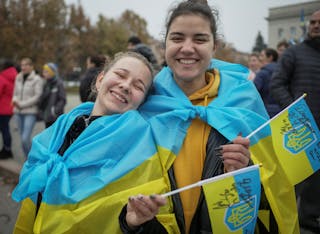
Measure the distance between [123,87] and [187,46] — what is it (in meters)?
0.43

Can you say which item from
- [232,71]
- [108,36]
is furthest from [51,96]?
[108,36]

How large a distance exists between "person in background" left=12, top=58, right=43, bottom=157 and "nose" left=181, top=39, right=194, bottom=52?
4.53 metres

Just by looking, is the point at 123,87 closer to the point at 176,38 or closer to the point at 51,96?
the point at 176,38

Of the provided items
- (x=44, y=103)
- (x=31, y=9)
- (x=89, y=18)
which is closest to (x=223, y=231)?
(x=44, y=103)

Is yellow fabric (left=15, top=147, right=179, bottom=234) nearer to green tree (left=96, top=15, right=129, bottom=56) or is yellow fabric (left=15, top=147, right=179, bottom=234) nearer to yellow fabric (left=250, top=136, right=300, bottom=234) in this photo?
yellow fabric (left=250, top=136, right=300, bottom=234)

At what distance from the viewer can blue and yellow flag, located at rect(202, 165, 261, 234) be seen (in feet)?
4.43

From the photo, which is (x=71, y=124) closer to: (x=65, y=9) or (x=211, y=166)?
(x=211, y=166)

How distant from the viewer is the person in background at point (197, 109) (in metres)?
1.49

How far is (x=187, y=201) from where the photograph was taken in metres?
1.58

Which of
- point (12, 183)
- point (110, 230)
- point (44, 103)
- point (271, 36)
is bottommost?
point (271, 36)

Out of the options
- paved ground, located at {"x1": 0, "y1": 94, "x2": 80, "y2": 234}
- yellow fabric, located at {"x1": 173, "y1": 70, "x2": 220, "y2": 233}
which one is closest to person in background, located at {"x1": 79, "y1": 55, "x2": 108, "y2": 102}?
paved ground, located at {"x1": 0, "y1": 94, "x2": 80, "y2": 234}

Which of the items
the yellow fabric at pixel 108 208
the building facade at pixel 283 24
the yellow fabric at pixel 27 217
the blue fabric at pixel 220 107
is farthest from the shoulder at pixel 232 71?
the building facade at pixel 283 24

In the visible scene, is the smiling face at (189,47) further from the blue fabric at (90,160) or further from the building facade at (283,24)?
the building facade at (283,24)

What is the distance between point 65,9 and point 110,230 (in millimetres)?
32974
